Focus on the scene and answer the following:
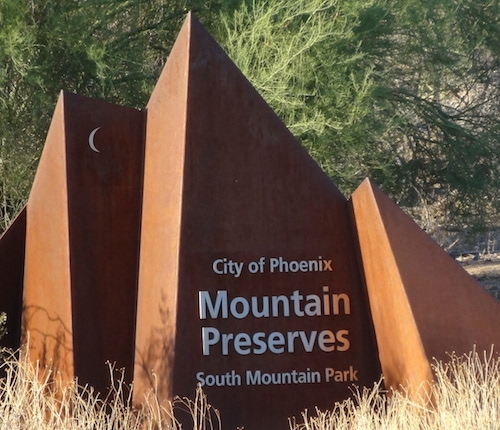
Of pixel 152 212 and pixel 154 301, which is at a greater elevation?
pixel 152 212

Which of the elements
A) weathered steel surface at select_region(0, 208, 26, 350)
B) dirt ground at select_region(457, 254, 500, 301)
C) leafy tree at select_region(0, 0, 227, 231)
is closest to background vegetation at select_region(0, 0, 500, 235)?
leafy tree at select_region(0, 0, 227, 231)

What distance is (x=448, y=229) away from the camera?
12812 mm

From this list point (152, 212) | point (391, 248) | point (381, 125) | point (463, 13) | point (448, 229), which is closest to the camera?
point (391, 248)

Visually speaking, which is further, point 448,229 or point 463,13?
point 448,229

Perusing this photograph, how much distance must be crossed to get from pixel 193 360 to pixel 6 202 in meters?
6.02

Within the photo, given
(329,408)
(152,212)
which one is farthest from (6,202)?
(329,408)

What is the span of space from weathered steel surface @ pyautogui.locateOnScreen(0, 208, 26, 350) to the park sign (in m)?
0.48

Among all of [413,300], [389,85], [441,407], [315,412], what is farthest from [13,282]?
[389,85]

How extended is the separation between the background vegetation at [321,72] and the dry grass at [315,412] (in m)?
4.48

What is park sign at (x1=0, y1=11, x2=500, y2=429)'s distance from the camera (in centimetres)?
532

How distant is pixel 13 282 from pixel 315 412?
2.11m

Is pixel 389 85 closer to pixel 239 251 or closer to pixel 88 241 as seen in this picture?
pixel 239 251

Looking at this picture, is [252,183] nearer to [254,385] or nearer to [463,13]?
[254,385]

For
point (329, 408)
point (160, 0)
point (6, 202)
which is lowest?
point (329, 408)
